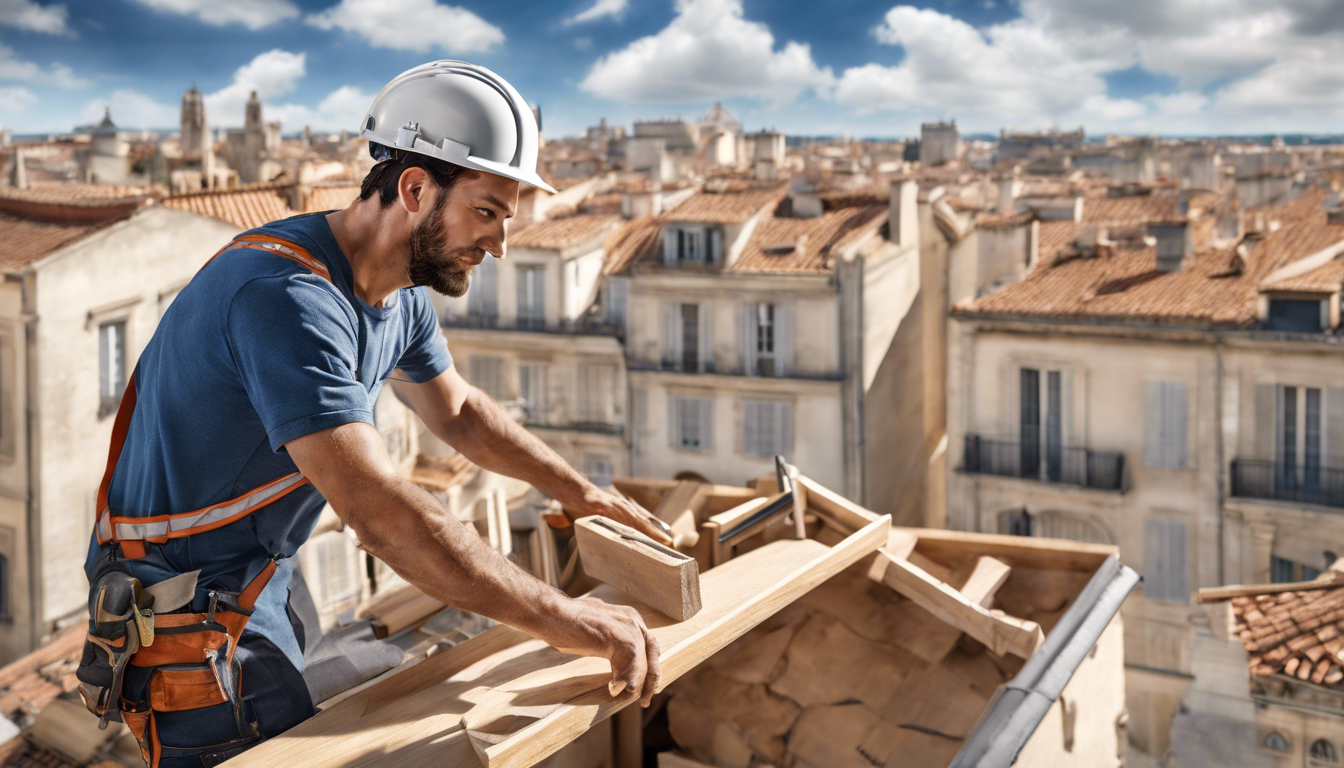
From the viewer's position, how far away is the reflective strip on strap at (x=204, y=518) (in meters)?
3.00

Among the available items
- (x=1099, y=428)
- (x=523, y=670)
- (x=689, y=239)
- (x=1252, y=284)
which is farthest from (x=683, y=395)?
(x=523, y=670)

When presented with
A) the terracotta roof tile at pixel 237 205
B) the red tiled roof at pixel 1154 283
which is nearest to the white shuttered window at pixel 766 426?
the red tiled roof at pixel 1154 283

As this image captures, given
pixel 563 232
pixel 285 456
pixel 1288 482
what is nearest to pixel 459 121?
pixel 285 456

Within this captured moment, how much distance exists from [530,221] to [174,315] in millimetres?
28253

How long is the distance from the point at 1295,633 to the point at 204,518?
10.4 metres

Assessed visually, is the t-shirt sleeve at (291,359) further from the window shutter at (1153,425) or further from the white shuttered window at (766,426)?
the white shuttered window at (766,426)

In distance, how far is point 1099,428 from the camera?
22172mm

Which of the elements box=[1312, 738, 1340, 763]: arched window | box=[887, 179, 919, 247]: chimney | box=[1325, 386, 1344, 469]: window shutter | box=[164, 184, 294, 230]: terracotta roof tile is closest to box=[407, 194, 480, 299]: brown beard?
box=[1312, 738, 1340, 763]: arched window

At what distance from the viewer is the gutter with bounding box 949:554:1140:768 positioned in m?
3.64

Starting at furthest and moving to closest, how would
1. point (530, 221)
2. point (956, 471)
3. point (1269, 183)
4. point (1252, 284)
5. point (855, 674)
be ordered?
point (1269, 183) < point (530, 221) < point (956, 471) < point (1252, 284) < point (855, 674)

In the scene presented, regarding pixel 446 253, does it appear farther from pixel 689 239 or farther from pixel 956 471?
pixel 689 239

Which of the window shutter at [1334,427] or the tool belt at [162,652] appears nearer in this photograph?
the tool belt at [162,652]

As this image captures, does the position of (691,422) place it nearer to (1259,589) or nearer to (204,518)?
(1259,589)

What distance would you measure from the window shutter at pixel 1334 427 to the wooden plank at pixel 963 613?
57.9ft
